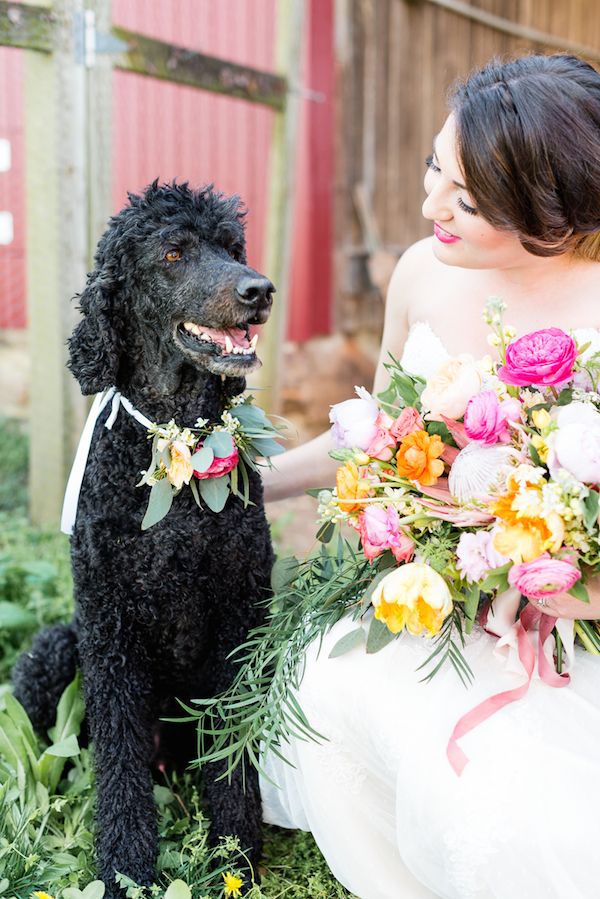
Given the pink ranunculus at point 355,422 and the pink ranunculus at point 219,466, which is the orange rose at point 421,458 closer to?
the pink ranunculus at point 355,422

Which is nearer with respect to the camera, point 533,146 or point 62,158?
point 533,146

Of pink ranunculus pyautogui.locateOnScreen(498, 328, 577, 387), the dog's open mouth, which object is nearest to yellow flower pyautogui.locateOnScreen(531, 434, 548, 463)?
pink ranunculus pyautogui.locateOnScreen(498, 328, 577, 387)

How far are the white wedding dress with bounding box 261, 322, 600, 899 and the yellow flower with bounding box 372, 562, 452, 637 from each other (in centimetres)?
24

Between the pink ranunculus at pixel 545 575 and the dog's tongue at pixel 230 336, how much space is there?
689 millimetres

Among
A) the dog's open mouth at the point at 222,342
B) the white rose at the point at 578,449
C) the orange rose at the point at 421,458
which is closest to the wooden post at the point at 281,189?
the dog's open mouth at the point at 222,342

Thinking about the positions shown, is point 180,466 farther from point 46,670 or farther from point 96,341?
point 46,670

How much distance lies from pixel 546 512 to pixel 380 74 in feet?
18.1

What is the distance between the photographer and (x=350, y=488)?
1613 millimetres

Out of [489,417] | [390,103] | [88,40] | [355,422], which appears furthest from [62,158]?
[390,103]

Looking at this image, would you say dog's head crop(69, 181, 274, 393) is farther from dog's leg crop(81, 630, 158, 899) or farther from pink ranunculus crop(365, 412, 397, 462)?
dog's leg crop(81, 630, 158, 899)

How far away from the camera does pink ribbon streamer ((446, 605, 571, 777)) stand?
1.60 meters

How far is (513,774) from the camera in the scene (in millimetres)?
1557

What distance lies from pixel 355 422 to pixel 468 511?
279mm

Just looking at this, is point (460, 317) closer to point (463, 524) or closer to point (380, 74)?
point (463, 524)
